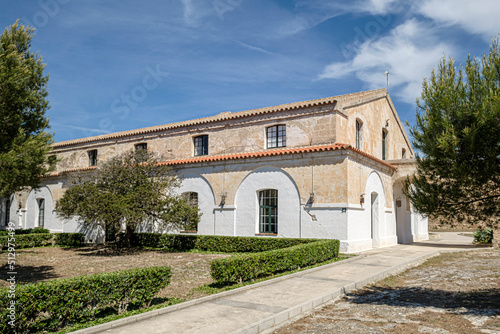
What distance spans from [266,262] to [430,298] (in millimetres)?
4858

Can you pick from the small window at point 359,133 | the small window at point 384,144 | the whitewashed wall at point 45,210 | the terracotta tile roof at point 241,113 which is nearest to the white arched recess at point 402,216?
the small window at point 384,144

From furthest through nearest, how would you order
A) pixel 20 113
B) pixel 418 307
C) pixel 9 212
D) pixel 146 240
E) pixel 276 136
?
pixel 9 212, pixel 146 240, pixel 276 136, pixel 20 113, pixel 418 307

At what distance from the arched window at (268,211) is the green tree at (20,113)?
39.1ft

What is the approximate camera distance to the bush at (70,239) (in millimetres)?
27203

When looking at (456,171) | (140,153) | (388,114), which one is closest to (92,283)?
(456,171)

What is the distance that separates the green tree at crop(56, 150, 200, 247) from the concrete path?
9.68 m

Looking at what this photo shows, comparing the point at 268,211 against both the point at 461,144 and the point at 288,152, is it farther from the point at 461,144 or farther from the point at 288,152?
the point at 461,144

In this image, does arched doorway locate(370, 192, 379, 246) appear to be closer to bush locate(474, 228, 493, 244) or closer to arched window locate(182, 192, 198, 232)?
bush locate(474, 228, 493, 244)

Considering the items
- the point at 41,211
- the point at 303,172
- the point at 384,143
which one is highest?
the point at 384,143

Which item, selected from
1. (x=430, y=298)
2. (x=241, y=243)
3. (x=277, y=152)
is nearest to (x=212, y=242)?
(x=241, y=243)

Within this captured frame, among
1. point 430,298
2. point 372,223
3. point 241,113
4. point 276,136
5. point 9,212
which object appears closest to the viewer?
point 430,298

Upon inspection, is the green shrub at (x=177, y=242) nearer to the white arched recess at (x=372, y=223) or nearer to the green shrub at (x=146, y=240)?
the green shrub at (x=146, y=240)

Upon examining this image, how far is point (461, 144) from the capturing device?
335 inches

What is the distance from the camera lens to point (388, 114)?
89.6 ft
